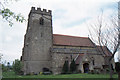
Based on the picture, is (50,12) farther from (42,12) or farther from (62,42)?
(62,42)

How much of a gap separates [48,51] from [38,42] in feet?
11.7

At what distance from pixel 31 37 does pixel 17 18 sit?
28.5 meters

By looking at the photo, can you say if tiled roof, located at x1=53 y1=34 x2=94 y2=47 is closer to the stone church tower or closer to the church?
the church

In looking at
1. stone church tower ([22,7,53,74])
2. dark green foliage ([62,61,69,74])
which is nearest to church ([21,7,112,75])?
stone church tower ([22,7,53,74])

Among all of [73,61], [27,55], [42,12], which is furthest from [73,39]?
[27,55]

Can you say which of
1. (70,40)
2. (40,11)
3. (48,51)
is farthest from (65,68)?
(40,11)

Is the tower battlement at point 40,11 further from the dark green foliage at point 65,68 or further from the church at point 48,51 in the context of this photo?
the dark green foliage at point 65,68

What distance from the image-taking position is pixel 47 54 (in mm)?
32688

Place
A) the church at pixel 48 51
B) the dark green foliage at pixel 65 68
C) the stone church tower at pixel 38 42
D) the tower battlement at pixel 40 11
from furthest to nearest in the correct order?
1. the tower battlement at pixel 40 11
2. the stone church tower at pixel 38 42
3. the church at pixel 48 51
4. the dark green foliage at pixel 65 68

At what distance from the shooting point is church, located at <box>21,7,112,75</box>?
3052cm

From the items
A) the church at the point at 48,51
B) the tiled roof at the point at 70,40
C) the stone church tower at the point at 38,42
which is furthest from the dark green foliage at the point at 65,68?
the tiled roof at the point at 70,40

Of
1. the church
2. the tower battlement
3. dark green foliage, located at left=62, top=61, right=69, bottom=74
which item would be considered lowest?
dark green foliage, located at left=62, top=61, right=69, bottom=74

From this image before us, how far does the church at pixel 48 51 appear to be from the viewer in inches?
1201

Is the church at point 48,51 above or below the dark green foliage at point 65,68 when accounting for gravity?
above
